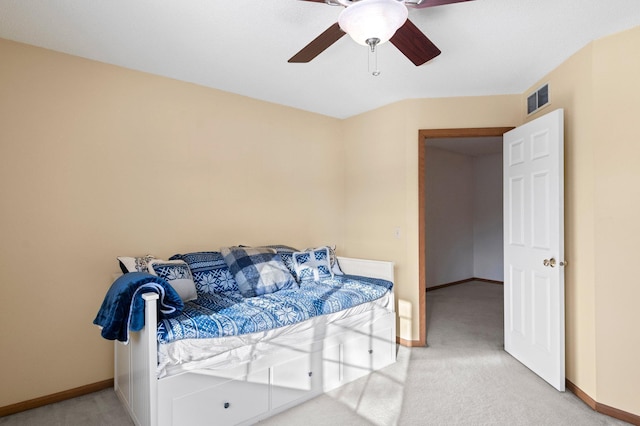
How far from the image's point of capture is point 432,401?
2.45 m

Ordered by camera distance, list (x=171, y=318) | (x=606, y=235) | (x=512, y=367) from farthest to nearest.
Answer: (x=512, y=367) < (x=606, y=235) < (x=171, y=318)

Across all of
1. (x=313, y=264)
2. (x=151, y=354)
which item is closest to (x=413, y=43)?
(x=313, y=264)

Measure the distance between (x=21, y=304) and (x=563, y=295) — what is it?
376 cm

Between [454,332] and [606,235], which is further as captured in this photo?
[454,332]

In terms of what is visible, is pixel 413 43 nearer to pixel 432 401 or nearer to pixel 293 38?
pixel 293 38

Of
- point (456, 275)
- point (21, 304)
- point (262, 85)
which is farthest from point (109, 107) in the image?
point (456, 275)

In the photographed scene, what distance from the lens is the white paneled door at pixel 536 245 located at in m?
2.59

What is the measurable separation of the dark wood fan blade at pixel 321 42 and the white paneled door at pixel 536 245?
1.83 metres

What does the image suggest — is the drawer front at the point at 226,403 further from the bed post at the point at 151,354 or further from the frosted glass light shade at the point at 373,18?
the frosted glass light shade at the point at 373,18

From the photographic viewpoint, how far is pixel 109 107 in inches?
107

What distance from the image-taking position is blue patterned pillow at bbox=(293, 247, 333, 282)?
3129mm

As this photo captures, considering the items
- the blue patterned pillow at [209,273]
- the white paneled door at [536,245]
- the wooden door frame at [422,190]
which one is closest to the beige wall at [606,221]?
the white paneled door at [536,245]

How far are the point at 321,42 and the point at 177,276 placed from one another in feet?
5.72

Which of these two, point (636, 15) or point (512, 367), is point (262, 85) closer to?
point (636, 15)
